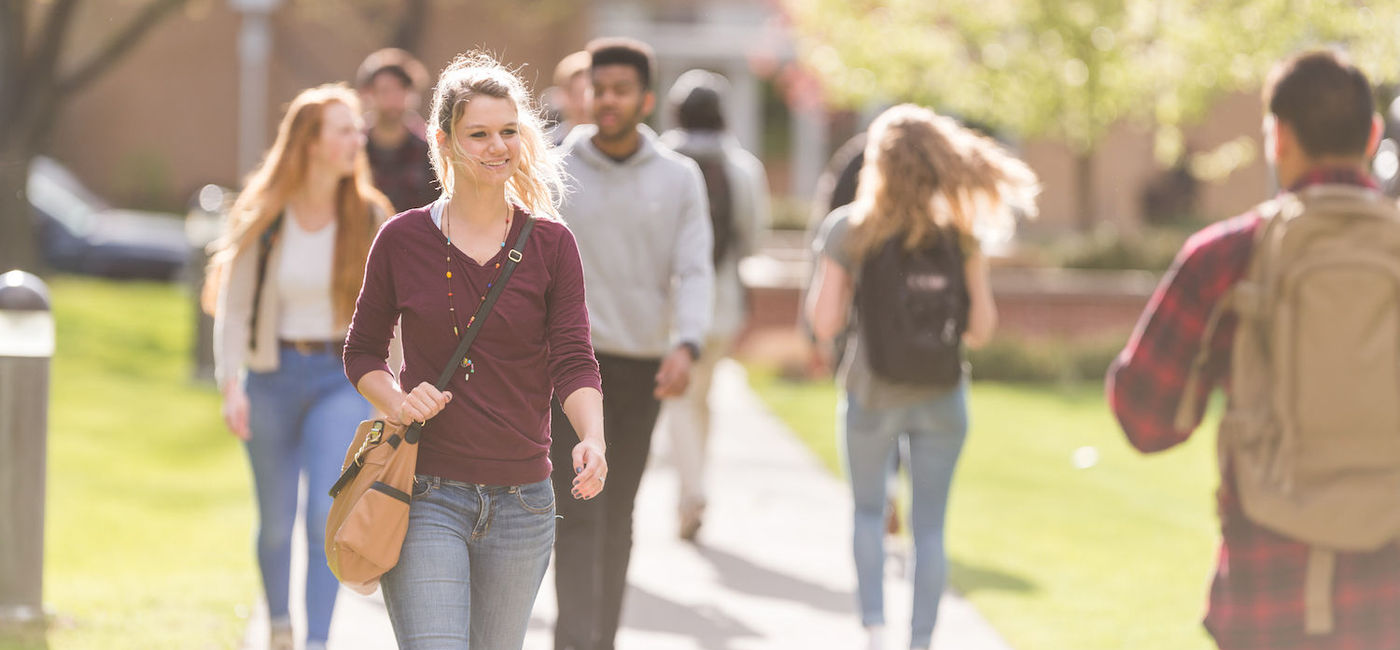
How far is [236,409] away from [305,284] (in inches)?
18.3

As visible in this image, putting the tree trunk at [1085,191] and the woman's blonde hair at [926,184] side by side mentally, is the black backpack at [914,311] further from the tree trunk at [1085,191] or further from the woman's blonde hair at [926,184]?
the tree trunk at [1085,191]

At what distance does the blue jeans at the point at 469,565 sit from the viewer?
3.60 m

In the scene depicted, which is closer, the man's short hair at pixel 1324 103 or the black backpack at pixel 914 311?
the man's short hair at pixel 1324 103

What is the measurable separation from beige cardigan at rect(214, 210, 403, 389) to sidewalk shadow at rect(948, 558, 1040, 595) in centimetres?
336

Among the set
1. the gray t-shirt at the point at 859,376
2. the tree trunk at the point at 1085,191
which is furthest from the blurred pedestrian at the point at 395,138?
the tree trunk at the point at 1085,191

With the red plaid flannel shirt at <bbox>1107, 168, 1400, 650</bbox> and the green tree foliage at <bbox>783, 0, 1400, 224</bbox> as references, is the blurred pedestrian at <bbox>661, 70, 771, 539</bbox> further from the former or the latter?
the green tree foliage at <bbox>783, 0, 1400, 224</bbox>

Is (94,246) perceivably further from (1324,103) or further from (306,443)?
(1324,103)

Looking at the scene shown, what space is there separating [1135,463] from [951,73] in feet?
33.2

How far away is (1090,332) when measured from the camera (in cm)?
1819

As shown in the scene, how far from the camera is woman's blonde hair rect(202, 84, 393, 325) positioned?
5688mm

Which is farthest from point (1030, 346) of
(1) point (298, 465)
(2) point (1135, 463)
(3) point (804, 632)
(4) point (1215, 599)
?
(4) point (1215, 599)

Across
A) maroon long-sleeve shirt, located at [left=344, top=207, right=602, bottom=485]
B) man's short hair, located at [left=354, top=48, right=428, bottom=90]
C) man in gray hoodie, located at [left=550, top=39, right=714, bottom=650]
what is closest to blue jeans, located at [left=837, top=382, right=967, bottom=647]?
man in gray hoodie, located at [left=550, top=39, right=714, bottom=650]

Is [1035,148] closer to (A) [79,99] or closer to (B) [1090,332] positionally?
(B) [1090,332]

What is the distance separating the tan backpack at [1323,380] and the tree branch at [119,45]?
51.6 ft
